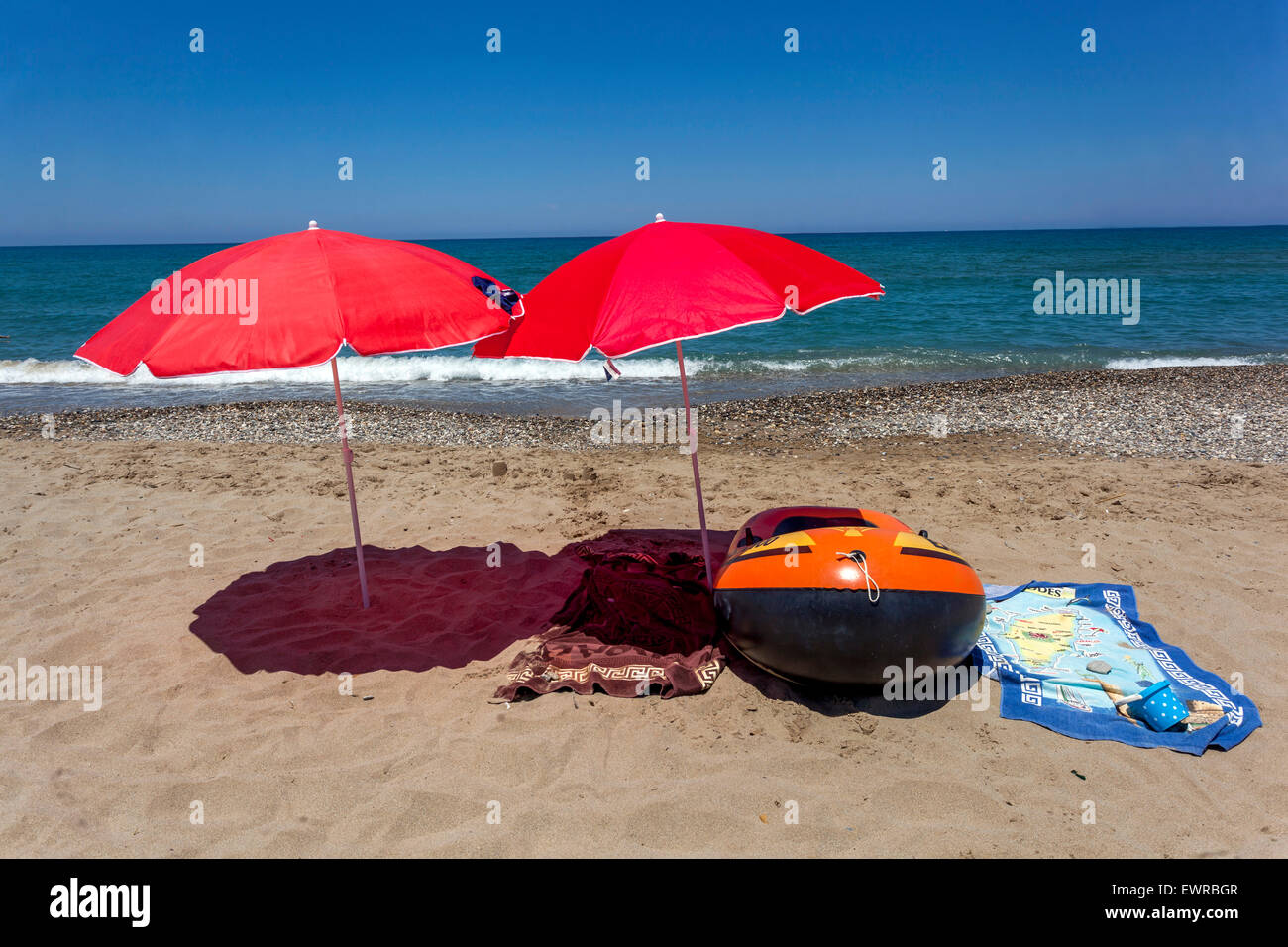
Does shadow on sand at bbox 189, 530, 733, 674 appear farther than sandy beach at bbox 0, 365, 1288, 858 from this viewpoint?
Yes

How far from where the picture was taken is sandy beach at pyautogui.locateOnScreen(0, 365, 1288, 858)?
3.26 metres

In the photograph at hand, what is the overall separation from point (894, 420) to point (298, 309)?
8.88m

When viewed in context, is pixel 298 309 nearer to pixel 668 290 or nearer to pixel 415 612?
pixel 668 290

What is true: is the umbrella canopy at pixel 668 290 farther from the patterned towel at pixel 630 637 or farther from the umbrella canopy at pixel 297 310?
the patterned towel at pixel 630 637

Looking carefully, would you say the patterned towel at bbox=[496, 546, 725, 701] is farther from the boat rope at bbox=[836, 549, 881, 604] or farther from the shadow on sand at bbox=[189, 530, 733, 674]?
the boat rope at bbox=[836, 549, 881, 604]

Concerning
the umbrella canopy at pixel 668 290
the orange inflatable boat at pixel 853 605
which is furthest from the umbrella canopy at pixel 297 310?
the orange inflatable boat at pixel 853 605

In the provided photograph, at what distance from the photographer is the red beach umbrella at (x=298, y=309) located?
3.41 metres

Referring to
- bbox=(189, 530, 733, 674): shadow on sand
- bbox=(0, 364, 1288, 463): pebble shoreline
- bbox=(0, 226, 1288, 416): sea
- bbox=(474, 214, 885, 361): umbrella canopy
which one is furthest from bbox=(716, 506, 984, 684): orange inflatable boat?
bbox=(0, 226, 1288, 416): sea

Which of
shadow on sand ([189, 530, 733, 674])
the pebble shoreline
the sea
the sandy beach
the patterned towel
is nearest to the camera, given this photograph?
the sandy beach

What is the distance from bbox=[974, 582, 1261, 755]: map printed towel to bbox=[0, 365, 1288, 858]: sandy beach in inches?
4.9

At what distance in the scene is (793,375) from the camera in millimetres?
15812

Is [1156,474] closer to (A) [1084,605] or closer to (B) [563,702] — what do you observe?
(A) [1084,605]
